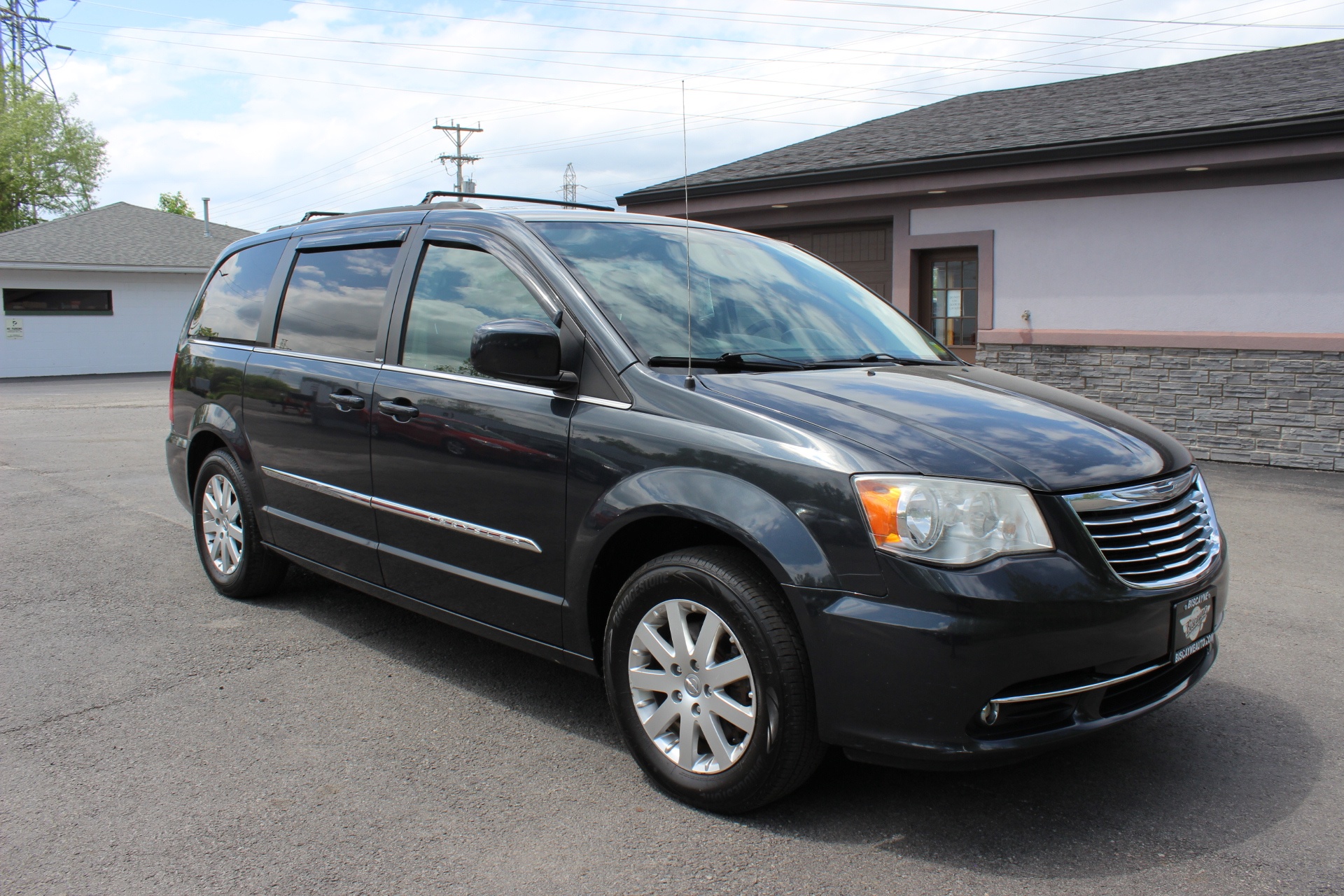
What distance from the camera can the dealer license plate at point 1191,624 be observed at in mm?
2906

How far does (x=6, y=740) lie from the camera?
3.59 metres

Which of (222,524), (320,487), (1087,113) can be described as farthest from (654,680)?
(1087,113)

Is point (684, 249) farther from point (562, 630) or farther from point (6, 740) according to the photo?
point (6, 740)

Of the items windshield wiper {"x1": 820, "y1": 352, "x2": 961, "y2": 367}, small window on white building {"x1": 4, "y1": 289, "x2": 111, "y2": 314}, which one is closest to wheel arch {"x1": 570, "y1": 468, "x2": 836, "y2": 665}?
windshield wiper {"x1": 820, "y1": 352, "x2": 961, "y2": 367}

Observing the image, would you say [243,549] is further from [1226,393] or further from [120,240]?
[120,240]

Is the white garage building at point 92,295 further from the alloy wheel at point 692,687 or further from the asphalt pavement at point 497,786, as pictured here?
the alloy wheel at point 692,687

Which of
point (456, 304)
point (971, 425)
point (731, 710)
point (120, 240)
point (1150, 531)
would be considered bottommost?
point (731, 710)

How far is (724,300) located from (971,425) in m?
1.16

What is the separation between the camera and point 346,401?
4188 millimetres

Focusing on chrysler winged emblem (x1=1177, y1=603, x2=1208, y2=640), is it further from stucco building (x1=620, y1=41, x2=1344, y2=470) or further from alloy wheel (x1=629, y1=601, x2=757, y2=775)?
stucco building (x1=620, y1=41, x2=1344, y2=470)

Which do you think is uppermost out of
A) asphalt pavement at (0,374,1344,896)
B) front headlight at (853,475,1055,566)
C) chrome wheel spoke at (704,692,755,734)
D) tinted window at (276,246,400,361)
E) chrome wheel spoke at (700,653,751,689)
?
tinted window at (276,246,400,361)

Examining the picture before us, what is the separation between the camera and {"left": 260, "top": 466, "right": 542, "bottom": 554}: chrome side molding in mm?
3529

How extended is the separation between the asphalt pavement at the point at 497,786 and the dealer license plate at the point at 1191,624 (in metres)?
0.48

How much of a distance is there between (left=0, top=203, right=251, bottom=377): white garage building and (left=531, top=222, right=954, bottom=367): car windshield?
29.7 m
